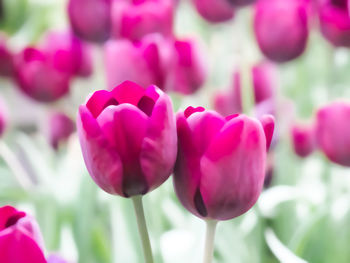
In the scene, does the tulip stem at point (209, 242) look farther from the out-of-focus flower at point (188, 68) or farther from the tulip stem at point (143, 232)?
the out-of-focus flower at point (188, 68)

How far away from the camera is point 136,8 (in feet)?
1.50

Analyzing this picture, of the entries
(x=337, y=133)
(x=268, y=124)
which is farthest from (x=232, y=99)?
(x=268, y=124)

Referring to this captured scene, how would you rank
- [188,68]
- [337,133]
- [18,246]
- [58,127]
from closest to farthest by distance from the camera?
[18,246] < [337,133] < [188,68] < [58,127]

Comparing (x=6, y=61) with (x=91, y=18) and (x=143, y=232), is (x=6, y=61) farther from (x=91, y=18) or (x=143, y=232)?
(x=143, y=232)

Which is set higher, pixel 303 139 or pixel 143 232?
pixel 143 232

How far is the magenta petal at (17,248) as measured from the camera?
0.19 m

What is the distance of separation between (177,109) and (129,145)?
0.26 meters

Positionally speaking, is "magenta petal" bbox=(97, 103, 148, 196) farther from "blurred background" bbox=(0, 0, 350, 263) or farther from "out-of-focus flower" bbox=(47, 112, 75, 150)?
"out-of-focus flower" bbox=(47, 112, 75, 150)

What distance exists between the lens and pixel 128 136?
8.6 inches

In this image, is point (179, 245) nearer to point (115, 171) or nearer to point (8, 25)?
point (115, 171)

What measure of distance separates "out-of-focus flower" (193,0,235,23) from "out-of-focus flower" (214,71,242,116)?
61 mm

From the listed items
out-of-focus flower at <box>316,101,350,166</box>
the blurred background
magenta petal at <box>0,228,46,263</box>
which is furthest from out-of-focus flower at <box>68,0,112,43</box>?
magenta petal at <box>0,228,46,263</box>

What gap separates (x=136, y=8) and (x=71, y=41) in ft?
0.43

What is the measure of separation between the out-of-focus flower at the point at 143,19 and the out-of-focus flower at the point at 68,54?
0.28 ft
